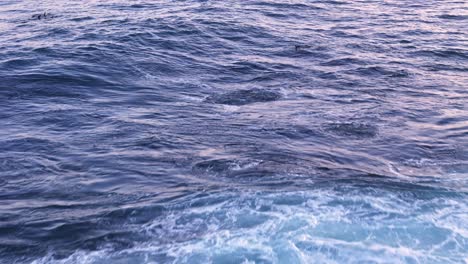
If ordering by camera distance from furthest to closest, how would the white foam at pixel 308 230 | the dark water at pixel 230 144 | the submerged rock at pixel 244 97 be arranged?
the submerged rock at pixel 244 97 → the dark water at pixel 230 144 → the white foam at pixel 308 230

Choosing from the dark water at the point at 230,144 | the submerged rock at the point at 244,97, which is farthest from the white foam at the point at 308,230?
the submerged rock at the point at 244,97

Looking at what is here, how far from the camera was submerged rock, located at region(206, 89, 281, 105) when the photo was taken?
16733 millimetres

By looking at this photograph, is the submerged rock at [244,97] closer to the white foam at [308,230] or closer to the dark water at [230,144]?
the dark water at [230,144]

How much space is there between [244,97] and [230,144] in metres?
3.84

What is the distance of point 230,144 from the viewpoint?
1353 cm

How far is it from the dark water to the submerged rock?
84 millimetres

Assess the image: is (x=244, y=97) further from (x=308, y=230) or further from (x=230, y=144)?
(x=308, y=230)

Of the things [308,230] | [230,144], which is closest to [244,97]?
[230,144]

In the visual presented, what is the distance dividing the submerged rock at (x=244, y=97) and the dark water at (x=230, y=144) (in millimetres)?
84

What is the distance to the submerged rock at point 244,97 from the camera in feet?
54.9

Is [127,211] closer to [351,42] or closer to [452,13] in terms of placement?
[351,42]

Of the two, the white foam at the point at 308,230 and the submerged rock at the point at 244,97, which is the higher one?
the white foam at the point at 308,230

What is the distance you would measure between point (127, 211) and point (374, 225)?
429cm

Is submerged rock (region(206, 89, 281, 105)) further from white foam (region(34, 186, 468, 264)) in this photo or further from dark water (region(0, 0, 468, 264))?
white foam (region(34, 186, 468, 264))
